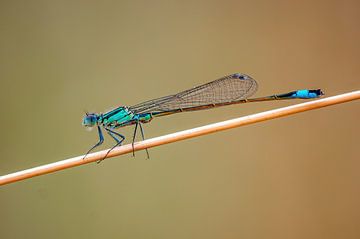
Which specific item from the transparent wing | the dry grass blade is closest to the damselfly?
the transparent wing

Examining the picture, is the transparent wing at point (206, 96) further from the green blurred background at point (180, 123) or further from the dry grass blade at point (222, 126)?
the green blurred background at point (180, 123)

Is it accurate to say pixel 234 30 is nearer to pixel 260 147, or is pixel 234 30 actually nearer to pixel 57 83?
pixel 260 147

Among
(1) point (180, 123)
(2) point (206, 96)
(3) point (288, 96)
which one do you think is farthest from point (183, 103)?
(1) point (180, 123)

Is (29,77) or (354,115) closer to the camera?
(354,115)

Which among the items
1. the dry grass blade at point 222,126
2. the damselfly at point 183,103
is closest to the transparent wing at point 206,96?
the damselfly at point 183,103

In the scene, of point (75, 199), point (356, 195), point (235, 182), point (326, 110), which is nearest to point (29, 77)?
point (75, 199)

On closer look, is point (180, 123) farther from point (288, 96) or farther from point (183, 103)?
point (288, 96)
